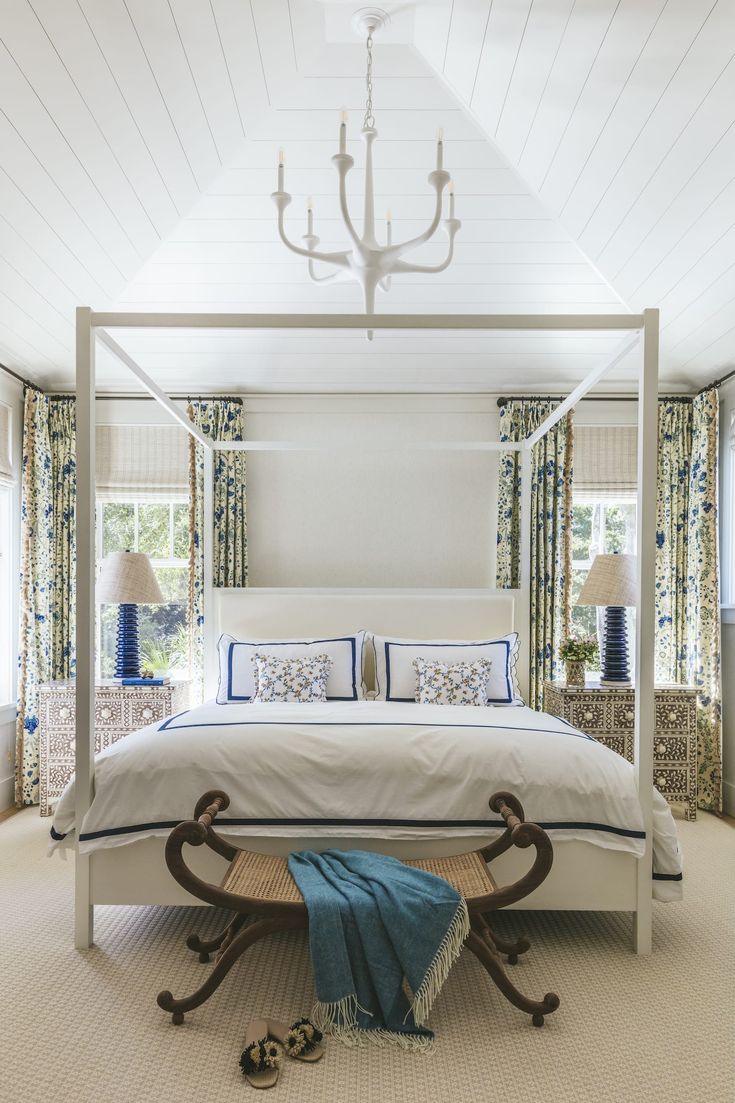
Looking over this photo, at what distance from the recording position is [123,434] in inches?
199

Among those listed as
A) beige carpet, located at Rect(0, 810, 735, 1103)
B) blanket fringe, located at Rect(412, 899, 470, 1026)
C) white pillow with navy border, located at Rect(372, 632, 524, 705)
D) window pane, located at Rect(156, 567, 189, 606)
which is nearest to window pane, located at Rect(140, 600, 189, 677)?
window pane, located at Rect(156, 567, 189, 606)

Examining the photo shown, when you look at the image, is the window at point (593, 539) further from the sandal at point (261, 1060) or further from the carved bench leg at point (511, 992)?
the sandal at point (261, 1060)

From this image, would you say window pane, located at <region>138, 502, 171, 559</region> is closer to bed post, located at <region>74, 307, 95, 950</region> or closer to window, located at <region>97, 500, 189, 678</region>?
window, located at <region>97, 500, 189, 678</region>

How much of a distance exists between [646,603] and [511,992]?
52.5 inches

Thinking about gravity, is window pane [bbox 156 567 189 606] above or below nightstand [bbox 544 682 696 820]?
above

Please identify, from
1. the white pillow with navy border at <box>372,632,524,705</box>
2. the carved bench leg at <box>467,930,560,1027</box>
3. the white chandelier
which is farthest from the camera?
the white pillow with navy border at <box>372,632,524,705</box>

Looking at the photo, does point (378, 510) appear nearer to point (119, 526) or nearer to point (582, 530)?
point (582, 530)

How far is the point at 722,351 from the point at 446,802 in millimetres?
3076

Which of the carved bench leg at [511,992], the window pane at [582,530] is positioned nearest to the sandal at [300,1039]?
the carved bench leg at [511,992]

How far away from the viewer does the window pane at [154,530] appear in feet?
16.9

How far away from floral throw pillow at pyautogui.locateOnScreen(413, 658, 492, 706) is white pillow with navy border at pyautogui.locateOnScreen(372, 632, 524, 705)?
0.34 ft

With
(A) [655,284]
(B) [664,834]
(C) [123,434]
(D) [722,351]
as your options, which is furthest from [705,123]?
(C) [123,434]

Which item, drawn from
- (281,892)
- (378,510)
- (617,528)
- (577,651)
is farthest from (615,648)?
(281,892)

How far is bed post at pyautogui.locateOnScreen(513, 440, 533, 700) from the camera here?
465 centimetres
